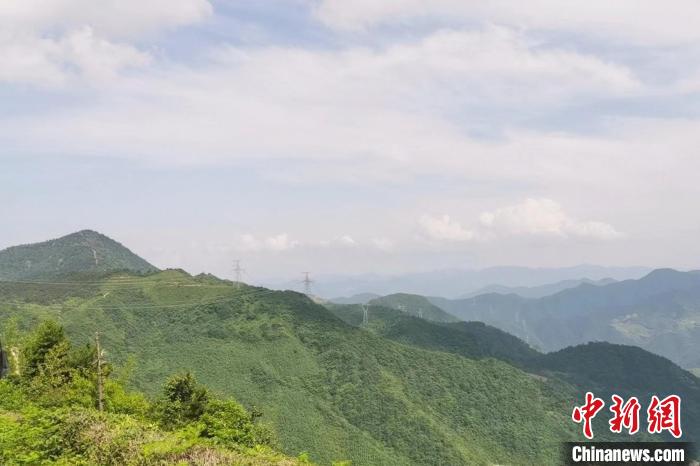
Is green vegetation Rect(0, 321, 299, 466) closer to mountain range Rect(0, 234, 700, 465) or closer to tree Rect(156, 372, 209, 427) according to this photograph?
tree Rect(156, 372, 209, 427)

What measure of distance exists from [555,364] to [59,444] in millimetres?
204804

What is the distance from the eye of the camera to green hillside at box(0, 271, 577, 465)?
367 ft

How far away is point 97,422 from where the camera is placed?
21.0 metres

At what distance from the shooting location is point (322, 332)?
144750mm

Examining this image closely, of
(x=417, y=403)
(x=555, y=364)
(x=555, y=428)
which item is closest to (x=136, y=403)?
(x=417, y=403)

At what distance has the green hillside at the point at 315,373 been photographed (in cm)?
11188

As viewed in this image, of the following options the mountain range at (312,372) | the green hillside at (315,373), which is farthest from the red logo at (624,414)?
the green hillside at (315,373)

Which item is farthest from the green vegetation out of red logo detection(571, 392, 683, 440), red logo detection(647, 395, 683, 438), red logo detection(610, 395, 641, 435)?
red logo detection(647, 395, 683, 438)

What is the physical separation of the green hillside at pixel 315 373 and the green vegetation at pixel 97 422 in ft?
201

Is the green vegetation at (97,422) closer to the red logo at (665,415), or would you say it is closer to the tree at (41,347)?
the tree at (41,347)

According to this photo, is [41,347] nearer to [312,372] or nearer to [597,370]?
[312,372]

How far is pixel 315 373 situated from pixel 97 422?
113091 mm

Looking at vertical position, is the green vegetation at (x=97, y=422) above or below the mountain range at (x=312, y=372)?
above

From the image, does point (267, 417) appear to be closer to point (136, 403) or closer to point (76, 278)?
point (136, 403)
